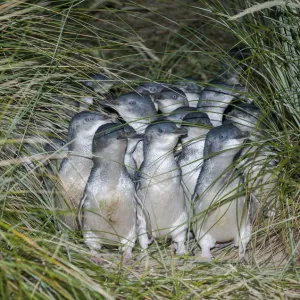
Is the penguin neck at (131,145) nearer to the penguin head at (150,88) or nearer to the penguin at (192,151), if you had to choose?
the penguin at (192,151)

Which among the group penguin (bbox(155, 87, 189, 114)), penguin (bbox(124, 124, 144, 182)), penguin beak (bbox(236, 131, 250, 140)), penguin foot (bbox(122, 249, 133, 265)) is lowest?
penguin foot (bbox(122, 249, 133, 265))

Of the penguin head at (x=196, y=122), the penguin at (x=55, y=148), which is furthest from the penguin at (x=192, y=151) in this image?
the penguin at (x=55, y=148)

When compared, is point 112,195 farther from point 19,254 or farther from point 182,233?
point 19,254

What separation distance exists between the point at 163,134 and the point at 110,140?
39cm

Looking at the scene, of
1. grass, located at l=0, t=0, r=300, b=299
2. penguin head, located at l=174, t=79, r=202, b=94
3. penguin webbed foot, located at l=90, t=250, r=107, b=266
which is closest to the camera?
grass, located at l=0, t=0, r=300, b=299

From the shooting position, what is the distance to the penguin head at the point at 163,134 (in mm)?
5336

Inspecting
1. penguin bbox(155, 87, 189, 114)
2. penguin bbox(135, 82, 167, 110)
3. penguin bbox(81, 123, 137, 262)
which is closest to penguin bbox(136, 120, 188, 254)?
penguin bbox(81, 123, 137, 262)

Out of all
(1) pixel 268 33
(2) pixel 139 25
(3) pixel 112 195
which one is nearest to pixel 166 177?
(3) pixel 112 195

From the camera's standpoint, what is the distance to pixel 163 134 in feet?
17.5

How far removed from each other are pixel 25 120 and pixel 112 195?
2.80ft

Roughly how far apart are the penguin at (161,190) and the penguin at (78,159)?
46 cm

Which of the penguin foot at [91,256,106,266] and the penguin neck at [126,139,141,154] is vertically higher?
the penguin neck at [126,139,141,154]

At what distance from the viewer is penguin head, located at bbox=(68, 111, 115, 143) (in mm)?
5645

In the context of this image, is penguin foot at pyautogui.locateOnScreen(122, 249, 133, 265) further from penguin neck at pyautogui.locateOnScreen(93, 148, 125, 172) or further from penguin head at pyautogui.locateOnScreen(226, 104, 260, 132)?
penguin head at pyautogui.locateOnScreen(226, 104, 260, 132)
